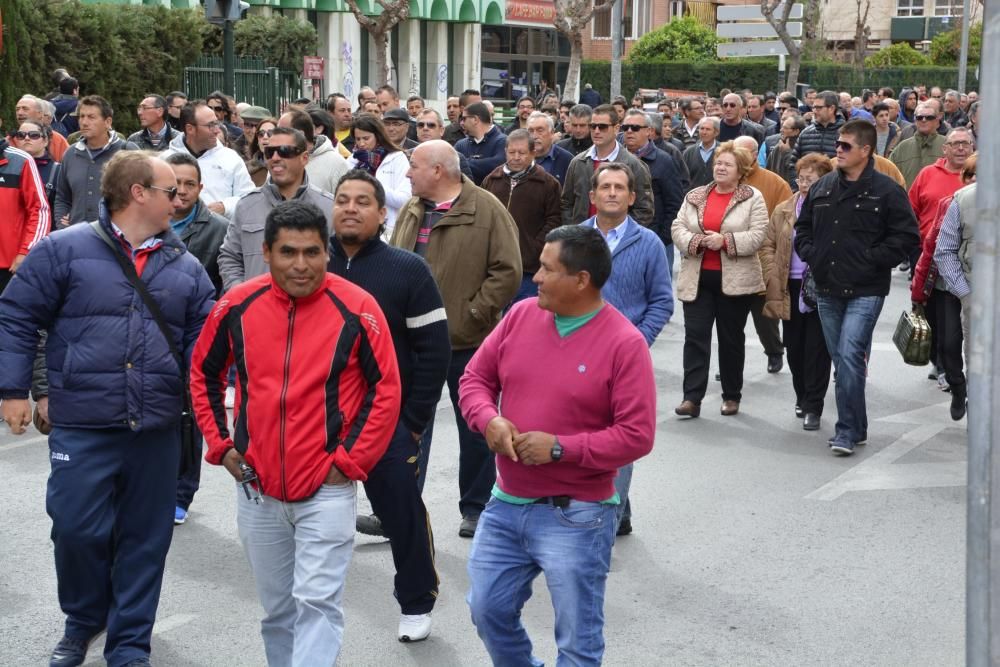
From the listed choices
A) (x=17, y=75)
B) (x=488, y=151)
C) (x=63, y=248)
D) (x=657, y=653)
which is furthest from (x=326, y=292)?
(x=17, y=75)

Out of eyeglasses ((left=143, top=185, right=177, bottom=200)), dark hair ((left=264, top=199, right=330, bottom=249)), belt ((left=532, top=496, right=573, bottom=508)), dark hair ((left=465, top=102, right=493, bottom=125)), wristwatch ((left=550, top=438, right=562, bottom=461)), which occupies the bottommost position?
belt ((left=532, top=496, right=573, bottom=508))

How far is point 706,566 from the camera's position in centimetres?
670

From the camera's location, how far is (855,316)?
8797mm

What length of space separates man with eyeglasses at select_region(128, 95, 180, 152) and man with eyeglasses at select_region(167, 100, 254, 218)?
5.06ft

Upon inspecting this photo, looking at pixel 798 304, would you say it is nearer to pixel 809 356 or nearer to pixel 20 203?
pixel 809 356

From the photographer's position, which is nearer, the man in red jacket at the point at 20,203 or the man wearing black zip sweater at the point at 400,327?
the man wearing black zip sweater at the point at 400,327

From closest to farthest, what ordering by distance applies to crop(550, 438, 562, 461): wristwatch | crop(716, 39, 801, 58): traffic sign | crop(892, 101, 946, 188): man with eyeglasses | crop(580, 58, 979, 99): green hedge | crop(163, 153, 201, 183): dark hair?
crop(550, 438, 562, 461): wristwatch < crop(163, 153, 201, 183): dark hair < crop(892, 101, 946, 188): man with eyeglasses < crop(716, 39, 801, 58): traffic sign < crop(580, 58, 979, 99): green hedge

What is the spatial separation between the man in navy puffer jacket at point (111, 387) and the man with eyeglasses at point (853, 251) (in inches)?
186

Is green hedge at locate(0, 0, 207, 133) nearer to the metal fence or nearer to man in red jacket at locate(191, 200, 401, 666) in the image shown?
the metal fence

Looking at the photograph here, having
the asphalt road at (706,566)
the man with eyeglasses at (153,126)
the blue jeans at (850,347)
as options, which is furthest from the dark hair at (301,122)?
the blue jeans at (850,347)

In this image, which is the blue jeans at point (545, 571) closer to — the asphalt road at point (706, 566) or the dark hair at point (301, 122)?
the asphalt road at point (706, 566)

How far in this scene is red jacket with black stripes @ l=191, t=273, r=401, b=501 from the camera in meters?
4.55

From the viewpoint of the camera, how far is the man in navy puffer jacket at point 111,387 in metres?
5.02

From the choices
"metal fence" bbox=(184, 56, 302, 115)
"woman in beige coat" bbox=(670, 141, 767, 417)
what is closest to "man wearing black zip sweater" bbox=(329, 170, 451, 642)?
"woman in beige coat" bbox=(670, 141, 767, 417)
